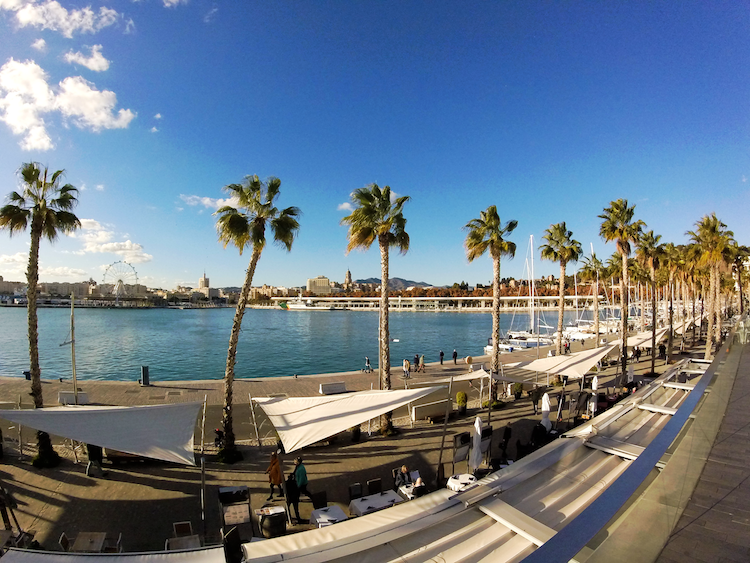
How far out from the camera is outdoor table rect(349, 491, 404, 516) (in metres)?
6.69

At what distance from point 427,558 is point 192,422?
6.34 m

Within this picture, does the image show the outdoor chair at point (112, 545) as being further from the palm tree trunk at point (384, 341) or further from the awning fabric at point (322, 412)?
the palm tree trunk at point (384, 341)

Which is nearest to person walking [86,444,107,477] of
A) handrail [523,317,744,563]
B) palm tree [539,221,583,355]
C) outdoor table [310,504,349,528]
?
outdoor table [310,504,349,528]

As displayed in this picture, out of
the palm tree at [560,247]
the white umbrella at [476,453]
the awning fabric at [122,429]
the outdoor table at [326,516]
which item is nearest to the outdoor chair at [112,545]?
the awning fabric at [122,429]

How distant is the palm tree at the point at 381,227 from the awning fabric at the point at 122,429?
6.32m

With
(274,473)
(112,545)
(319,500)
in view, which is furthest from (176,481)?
(319,500)

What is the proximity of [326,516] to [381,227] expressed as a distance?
842cm

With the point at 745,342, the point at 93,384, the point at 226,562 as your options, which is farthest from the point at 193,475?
the point at 745,342

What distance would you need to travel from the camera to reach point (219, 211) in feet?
34.1

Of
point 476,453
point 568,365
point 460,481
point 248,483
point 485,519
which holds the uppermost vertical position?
point 485,519

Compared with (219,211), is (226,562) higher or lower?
lower

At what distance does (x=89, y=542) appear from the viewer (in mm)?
5586

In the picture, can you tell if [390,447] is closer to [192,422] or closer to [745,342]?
[192,422]

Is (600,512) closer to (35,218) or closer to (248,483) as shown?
(248,483)
